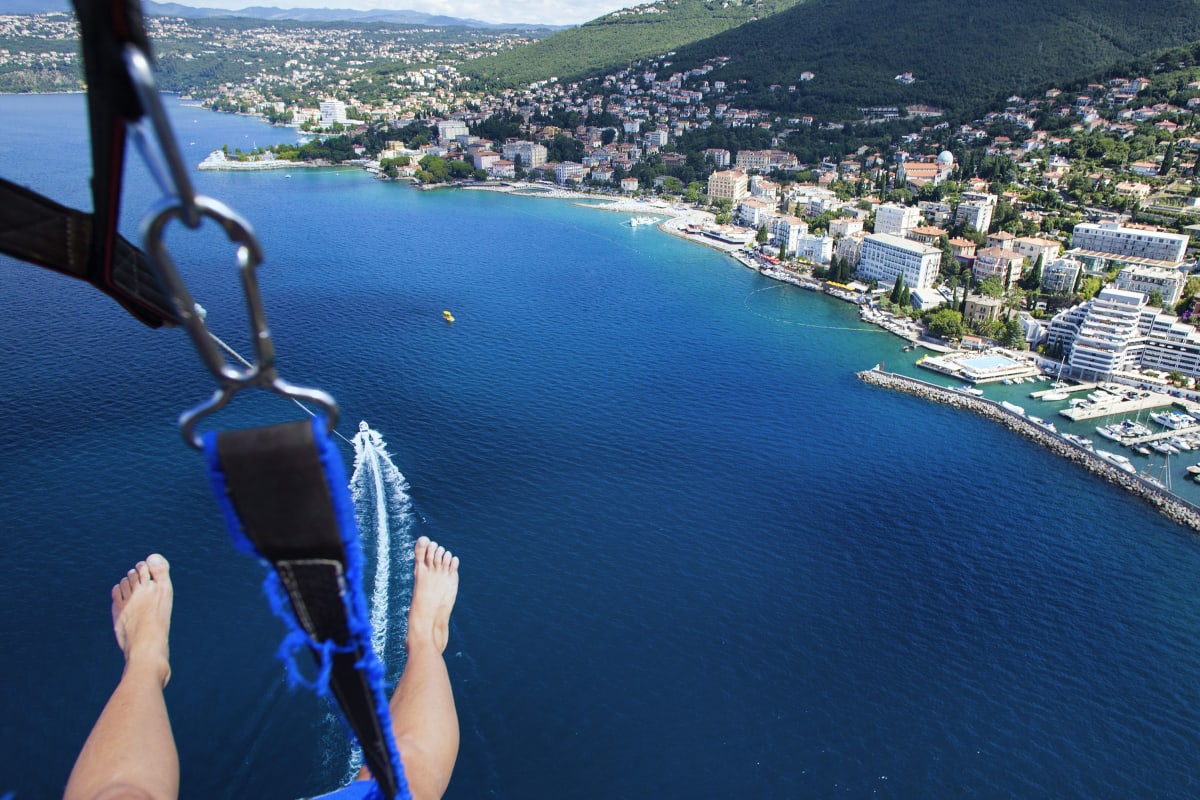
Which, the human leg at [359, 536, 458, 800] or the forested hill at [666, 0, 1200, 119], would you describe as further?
the forested hill at [666, 0, 1200, 119]

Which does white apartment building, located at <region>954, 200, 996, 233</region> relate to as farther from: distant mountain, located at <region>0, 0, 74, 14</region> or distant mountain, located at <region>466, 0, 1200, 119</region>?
distant mountain, located at <region>0, 0, 74, 14</region>

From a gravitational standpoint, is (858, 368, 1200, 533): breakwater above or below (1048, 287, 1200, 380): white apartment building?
below

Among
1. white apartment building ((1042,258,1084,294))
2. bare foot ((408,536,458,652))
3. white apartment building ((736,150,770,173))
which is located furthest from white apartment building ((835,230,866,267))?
bare foot ((408,536,458,652))

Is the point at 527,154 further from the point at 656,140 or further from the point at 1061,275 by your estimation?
the point at 1061,275

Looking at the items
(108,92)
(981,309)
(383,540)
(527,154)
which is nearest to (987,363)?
(981,309)

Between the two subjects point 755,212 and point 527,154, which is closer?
point 755,212

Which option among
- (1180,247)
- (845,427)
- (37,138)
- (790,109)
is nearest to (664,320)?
(845,427)

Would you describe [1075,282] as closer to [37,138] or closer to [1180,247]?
[1180,247]
